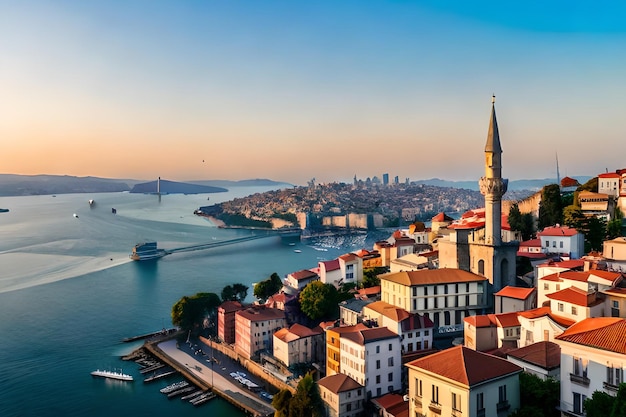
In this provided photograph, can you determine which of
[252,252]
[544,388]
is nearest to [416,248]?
[544,388]

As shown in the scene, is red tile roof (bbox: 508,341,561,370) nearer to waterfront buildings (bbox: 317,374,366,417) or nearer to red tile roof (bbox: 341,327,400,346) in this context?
red tile roof (bbox: 341,327,400,346)

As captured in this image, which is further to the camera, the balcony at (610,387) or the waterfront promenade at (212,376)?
the waterfront promenade at (212,376)

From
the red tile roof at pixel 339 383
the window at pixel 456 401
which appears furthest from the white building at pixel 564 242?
the window at pixel 456 401

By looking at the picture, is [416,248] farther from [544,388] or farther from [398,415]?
[544,388]

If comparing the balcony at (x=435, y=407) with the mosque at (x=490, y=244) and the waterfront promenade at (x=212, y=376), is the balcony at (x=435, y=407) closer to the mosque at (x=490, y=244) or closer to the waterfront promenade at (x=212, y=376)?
the waterfront promenade at (x=212, y=376)

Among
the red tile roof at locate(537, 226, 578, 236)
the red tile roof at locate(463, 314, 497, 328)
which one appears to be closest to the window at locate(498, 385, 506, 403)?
the red tile roof at locate(463, 314, 497, 328)

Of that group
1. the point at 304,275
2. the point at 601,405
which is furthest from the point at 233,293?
the point at 601,405

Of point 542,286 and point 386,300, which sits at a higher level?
point 542,286
